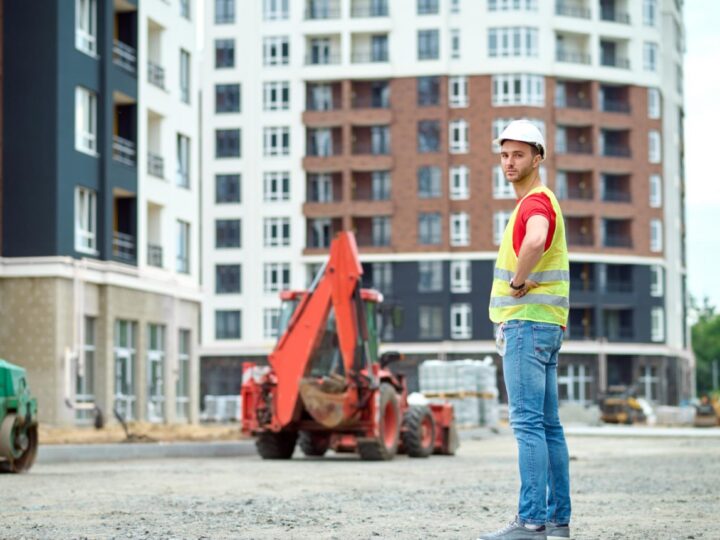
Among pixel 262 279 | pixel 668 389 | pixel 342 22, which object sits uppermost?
pixel 342 22

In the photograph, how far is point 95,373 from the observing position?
42688mm

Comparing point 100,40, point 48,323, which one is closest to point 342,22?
point 100,40

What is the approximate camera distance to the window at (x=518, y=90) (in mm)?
93000

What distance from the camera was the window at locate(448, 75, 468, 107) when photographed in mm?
93375

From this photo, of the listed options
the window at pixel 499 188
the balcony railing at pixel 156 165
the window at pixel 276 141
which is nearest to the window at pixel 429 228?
the window at pixel 499 188

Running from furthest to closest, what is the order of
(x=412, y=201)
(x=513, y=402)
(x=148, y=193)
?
1. (x=412, y=201)
2. (x=148, y=193)
3. (x=513, y=402)

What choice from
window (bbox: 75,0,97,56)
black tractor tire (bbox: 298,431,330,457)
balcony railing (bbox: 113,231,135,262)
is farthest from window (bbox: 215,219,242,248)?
black tractor tire (bbox: 298,431,330,457)

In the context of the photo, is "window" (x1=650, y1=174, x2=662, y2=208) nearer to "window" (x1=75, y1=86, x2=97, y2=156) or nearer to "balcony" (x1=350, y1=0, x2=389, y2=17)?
"balcony" (x1=350, y1=0, x2=389, y2=17)

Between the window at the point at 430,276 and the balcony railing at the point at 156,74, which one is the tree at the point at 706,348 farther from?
the balcony railing at the point at 156,74

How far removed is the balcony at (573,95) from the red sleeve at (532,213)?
288ft

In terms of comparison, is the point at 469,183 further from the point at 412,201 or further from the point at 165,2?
the point at 165,2

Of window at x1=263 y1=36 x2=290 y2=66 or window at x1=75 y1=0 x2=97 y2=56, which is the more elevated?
window at x1=263 y1=36 x2=290 y2=66

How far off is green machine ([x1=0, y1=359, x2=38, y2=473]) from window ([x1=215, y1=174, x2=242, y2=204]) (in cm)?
7526

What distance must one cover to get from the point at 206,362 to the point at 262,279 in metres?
6.22
